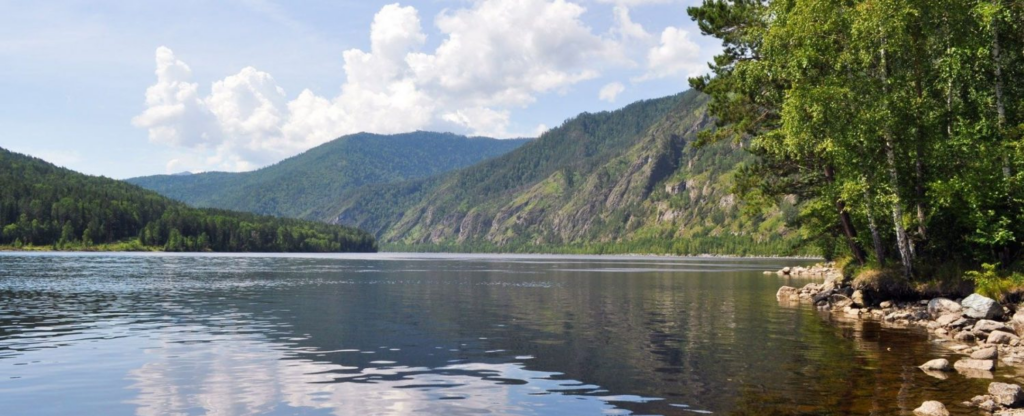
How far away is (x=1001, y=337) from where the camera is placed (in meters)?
31.7

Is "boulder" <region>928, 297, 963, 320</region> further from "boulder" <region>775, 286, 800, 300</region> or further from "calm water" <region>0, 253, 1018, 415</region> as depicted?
"boulder" <region>775, 286, 800, 300</region>

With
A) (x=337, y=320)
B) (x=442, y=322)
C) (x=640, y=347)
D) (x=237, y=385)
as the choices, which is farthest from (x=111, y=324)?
(x=640, y=347)

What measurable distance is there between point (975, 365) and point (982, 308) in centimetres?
1311

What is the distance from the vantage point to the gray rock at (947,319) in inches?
1499

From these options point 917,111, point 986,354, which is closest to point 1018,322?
point 986,354

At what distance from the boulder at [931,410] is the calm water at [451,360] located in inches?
18.5

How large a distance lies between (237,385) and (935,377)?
2352 centimetres

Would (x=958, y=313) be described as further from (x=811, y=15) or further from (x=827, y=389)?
(x=827, y=389)

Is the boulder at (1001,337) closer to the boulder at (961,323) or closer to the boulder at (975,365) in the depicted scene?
the boulder at (961,323)

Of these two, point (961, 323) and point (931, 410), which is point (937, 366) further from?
point (961, 323)

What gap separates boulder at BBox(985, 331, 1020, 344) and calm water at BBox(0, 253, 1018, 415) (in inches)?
88.8

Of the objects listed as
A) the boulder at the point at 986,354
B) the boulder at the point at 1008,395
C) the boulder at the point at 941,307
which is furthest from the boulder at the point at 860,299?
the boulder at the point at 1008,395

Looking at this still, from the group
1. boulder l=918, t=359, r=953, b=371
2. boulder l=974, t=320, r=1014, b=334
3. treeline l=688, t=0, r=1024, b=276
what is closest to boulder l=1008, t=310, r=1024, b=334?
boulder l=974, t=320, r=1014, b=334

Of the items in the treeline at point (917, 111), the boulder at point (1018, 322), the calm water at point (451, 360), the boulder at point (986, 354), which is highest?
the treeline at point (917, 111)
